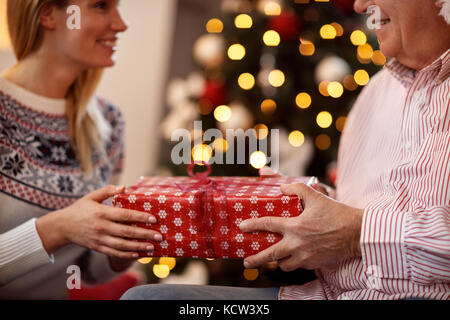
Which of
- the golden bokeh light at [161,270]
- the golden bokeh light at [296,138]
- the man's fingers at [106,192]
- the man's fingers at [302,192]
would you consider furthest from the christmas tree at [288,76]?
the man's fingers at [302,192]

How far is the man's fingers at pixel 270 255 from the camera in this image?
98 centimetres

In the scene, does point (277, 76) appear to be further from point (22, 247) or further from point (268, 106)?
point (22, 247)

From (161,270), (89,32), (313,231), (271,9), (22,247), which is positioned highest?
(271,9)

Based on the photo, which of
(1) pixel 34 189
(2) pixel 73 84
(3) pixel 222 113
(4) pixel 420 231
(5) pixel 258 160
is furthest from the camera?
(3) pixel 222 113

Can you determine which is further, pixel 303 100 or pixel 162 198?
pixel 303 100

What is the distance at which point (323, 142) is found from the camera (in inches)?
92.9

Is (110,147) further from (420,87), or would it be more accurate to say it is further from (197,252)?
(420,87)

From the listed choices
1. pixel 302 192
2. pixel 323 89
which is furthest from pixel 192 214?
pixel 323 89

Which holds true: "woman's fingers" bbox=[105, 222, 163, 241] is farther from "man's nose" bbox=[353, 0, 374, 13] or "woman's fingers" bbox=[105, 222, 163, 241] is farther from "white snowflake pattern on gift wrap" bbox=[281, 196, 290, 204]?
"man's nose" bbox=[353, 0, 374, 13]

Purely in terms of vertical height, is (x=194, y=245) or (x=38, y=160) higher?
(x=38, y=160)

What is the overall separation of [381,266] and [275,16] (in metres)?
1.67

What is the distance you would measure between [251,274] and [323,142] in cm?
80

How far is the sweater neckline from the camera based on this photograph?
1.29 metres

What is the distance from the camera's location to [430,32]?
1.02 meters
